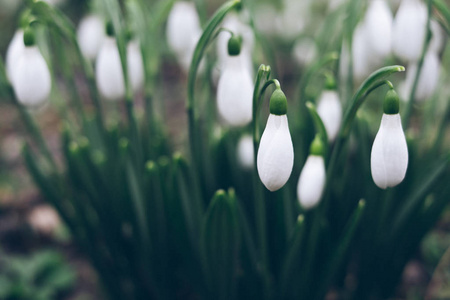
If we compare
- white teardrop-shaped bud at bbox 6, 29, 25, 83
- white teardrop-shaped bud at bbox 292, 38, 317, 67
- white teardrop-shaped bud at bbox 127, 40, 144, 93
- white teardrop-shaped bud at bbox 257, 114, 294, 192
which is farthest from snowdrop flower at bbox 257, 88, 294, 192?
white teardrop-shaped bud at bbox 292, 38, 317, 67

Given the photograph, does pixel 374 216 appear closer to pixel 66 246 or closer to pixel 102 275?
pixel 102 275

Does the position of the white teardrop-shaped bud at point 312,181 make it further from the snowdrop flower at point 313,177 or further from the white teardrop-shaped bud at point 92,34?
the white teardrop-shaped bud at point 92,34

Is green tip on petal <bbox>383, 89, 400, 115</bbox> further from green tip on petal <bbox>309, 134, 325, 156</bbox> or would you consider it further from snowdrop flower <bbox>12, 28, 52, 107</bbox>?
snowdrop flower <bbox>12, 28, 52, 107</bbox>

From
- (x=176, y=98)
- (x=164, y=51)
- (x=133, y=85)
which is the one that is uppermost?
(x=164, y=51)

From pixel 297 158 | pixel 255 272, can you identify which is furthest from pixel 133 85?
pixel 255 272

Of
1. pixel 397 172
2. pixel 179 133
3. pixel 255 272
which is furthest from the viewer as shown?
pixel 179 133
